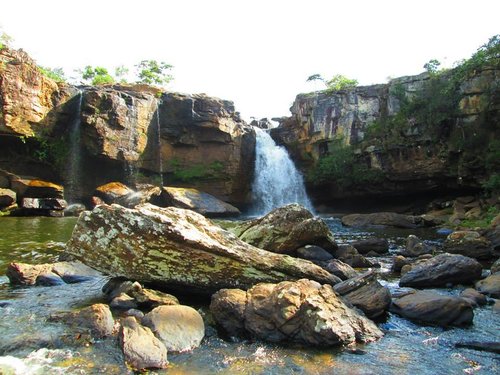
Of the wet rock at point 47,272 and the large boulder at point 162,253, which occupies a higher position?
the large boulder at point 162,253

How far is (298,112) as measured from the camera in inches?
1248

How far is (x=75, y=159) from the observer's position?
26.2 m

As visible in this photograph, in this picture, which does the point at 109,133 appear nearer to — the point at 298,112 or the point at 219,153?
the point at 219,153

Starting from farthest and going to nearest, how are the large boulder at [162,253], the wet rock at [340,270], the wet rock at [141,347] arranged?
the wet rock at [340,270] → the large boulder at [162,253] → the wet rock at [141,347]

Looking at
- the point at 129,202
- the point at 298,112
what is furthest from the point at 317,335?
the point at 298,112

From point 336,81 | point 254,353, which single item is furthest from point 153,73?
point 254,353

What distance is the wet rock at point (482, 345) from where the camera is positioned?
4.84 meters

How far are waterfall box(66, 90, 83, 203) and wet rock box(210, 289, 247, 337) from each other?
74.4 feet

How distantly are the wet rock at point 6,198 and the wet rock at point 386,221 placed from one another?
1802cm

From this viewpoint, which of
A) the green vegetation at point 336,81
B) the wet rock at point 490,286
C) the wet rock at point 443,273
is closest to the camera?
the wet rock at point 490,286

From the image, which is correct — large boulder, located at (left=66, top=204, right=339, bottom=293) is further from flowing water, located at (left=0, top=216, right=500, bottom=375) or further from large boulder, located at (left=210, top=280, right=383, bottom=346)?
large boulder, located at (left=210, top=280, right=383, bottom=346)

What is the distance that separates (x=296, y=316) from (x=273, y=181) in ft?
84.6

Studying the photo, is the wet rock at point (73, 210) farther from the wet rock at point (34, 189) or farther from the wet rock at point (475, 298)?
the wet rock at point (475, 298)

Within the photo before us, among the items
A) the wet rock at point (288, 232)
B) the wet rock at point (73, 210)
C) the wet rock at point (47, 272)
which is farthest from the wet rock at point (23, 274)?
the wet rock at point (73, 210)
